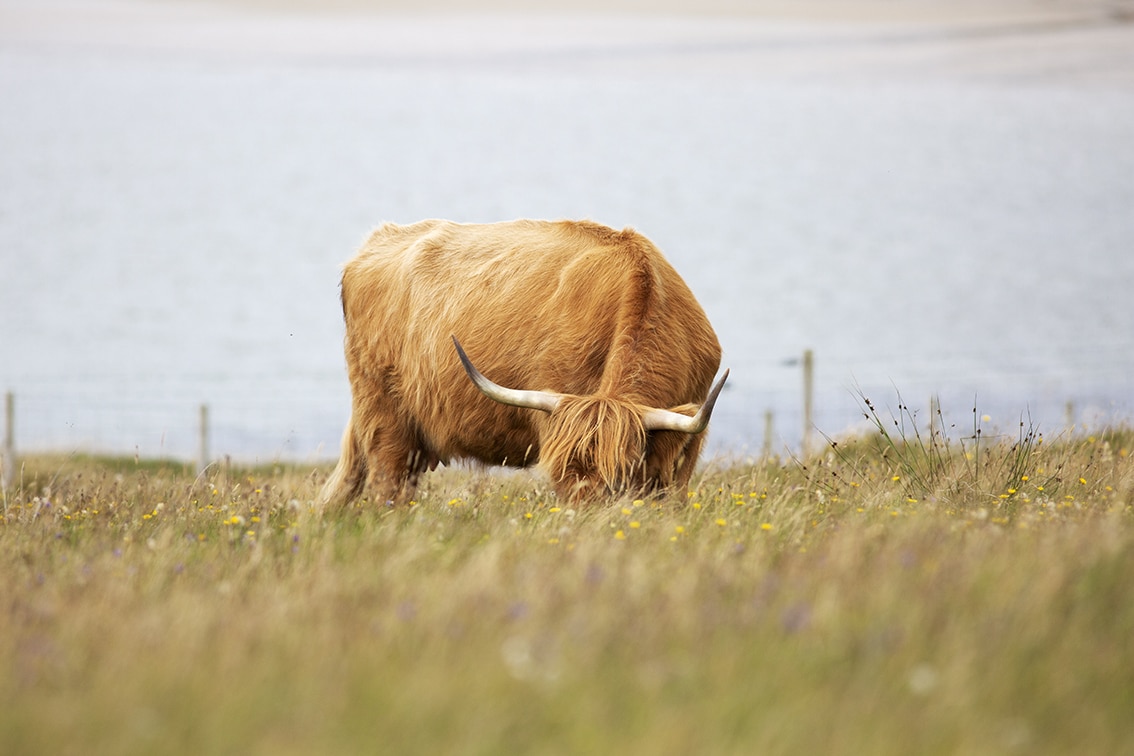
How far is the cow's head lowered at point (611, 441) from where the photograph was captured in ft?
18.6

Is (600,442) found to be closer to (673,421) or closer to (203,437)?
(673,421)

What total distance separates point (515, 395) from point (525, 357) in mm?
641

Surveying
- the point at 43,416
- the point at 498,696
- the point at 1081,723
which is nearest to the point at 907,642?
the point at 1081,723

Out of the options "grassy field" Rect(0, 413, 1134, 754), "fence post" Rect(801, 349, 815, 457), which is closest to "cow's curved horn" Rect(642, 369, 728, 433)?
"grassy field" Rect(0, 413, 1134, 754)

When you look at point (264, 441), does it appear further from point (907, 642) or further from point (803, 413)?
point (907, 642)

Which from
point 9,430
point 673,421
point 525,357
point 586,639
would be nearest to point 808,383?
point 525,357

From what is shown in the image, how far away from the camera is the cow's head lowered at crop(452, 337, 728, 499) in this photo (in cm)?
568

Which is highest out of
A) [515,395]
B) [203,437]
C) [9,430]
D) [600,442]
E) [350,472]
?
[515,395]

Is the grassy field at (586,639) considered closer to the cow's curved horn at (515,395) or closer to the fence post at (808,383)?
the cow's curved horn at (515,395)

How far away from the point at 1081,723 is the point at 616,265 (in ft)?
13.9

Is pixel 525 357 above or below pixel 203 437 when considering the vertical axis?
above

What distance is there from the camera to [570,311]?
6641 millimetres

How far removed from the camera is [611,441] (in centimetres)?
570

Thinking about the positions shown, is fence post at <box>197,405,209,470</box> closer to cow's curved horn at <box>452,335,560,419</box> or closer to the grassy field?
cow's curved horn at <box>452,335,560,419</box>
